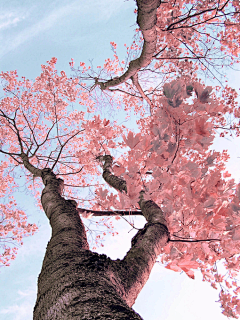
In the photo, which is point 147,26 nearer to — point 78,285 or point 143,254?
point 143,254

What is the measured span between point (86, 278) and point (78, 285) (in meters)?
0.05

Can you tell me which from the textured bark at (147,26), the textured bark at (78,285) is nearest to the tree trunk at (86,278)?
the textured bark at (78,285)

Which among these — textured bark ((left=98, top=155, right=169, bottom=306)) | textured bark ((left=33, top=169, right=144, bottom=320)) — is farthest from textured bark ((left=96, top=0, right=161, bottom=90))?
textured bark ((left=33, top=169, right=144, bottom=320))

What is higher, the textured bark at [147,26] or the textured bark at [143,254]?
the textured bark at [147,26]

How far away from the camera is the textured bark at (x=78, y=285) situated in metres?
0.58

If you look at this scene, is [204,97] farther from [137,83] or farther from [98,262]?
[137,83]

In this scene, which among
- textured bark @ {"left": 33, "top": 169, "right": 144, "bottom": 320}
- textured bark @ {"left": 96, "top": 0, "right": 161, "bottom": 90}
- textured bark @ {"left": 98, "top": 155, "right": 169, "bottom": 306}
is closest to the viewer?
textured bark @ {"left": 33, "top": 169, "right": 144, "bottom": 320}

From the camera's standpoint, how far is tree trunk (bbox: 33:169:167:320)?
600 mm

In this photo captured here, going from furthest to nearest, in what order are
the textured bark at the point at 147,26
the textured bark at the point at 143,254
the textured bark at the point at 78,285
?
the textured bark at the point at 147,26, the textured bark at the point at 143,254, the textured bark at the point at 78,285

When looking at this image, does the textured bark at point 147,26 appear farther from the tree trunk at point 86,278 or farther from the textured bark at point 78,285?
the textured bark at point 78,285

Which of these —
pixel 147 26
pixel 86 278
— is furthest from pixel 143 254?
pixel 147 26

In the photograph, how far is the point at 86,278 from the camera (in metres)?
0.75

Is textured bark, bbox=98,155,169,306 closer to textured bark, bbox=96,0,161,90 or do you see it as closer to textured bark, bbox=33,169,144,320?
textured bark, bbox=33,169,144,320

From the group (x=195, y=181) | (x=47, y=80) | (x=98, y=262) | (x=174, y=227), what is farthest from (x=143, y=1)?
(x=47, y=80)
